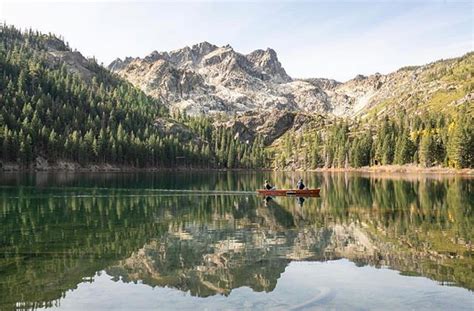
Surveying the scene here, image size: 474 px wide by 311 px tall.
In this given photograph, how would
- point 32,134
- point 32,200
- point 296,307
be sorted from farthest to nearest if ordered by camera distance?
point 32,134 → point 32,200 → point 296,307

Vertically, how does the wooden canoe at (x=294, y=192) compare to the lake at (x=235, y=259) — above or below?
above

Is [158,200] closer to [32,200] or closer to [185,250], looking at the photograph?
A: [32,200]

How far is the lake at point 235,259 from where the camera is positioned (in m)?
25.2

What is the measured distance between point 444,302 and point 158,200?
5871 centimetres

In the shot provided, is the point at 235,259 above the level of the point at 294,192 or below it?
below

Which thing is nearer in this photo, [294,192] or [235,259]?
[235,259]

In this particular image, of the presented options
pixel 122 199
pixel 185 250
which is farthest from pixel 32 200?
pixel 185 250

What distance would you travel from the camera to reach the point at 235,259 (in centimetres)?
3425

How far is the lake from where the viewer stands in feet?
82.6

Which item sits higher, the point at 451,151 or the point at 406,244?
the point at 451,151

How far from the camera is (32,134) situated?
19975 centimetres

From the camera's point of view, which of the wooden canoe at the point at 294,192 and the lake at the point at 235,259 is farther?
the wooden canoe at the point at 294,192

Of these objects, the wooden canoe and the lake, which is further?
the wooden canoe

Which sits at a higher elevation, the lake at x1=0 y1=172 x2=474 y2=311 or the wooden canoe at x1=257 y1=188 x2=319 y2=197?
the wooden canoe at x1=257 y1=188 x2=319 y2=197
